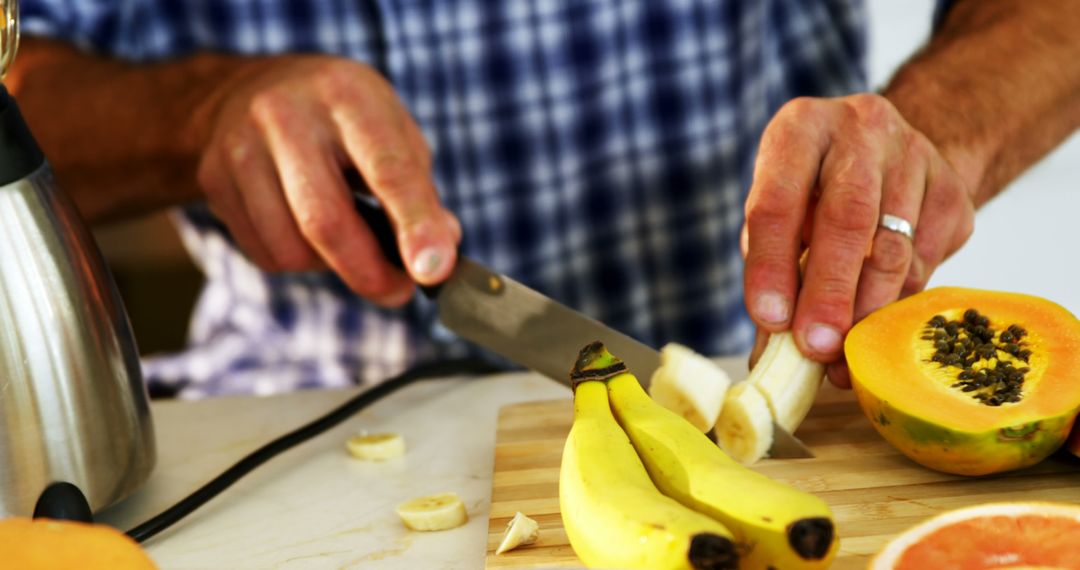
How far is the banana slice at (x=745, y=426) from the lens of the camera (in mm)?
907

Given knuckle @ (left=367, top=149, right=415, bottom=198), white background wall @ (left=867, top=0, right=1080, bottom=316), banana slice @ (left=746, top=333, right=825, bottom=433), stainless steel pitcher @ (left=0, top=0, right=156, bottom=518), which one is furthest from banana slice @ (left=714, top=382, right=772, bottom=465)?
white background wall @ (left=867, top=0, right=1080, bottom=316)

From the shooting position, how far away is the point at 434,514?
33.5 inches

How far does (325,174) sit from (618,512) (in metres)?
0.56

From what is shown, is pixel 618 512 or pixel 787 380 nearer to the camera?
pixel 618 512

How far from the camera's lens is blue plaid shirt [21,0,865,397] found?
1.41 metres

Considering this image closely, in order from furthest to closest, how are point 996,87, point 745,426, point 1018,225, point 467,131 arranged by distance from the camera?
point 1018,225 < point 467,131 < point 996,87 < point 745,426

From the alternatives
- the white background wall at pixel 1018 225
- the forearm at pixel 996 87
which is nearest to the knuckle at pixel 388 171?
the forearm at pixel 996 87

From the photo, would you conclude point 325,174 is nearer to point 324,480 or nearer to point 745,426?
point 324,480

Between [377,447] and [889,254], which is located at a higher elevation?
[889,254]

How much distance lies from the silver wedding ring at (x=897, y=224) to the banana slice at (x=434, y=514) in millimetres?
443

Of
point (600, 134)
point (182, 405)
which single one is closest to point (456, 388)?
Answer: point (182, 405)

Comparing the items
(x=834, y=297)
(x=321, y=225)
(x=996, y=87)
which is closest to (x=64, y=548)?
(x=321, y=225)

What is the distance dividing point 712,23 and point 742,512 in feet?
3.13

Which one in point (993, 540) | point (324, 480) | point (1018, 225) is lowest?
point (1018, 225)
